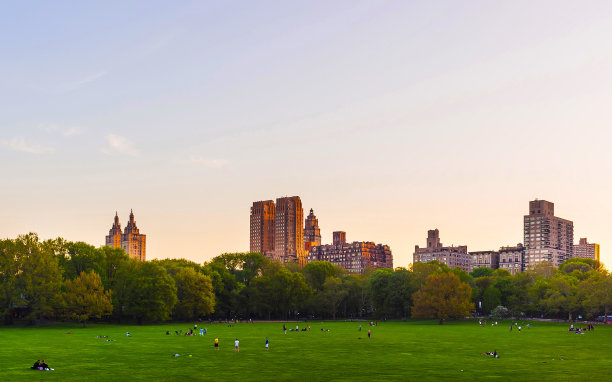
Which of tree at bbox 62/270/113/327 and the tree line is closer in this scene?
tree at bbox 62/270/113/327

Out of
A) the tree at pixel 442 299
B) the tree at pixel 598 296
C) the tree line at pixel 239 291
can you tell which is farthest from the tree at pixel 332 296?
the tree at pixel 598 296

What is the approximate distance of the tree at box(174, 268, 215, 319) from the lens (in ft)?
465

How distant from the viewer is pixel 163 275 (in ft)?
450

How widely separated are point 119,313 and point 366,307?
7378 centimetres

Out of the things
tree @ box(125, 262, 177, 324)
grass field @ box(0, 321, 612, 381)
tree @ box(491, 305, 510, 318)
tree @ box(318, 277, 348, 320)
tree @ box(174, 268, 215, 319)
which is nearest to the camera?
grass field @ box(0, 321, 612, 381)

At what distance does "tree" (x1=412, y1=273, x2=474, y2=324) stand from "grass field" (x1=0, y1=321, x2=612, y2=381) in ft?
182

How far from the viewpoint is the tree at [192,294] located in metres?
142

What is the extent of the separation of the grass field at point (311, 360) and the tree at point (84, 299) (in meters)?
40.8

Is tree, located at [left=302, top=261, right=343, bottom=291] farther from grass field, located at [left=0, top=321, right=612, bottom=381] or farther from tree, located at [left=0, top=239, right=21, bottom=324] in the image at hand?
grass field, located at [left=0, top=321, right=612, bottom=381]

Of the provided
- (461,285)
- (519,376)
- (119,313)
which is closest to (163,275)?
(119,313)

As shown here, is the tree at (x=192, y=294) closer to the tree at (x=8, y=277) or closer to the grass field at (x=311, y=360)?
the tree at (x=8, y=277)

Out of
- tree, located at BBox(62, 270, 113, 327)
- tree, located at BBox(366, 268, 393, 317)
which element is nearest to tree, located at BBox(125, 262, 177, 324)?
tree, located at BBox(62, 270, 113, 327)

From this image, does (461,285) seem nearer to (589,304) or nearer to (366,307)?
(589,304)

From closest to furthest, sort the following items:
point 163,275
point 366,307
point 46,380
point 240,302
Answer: point 46,380, point 163,275, point 240,302, point 366,307
